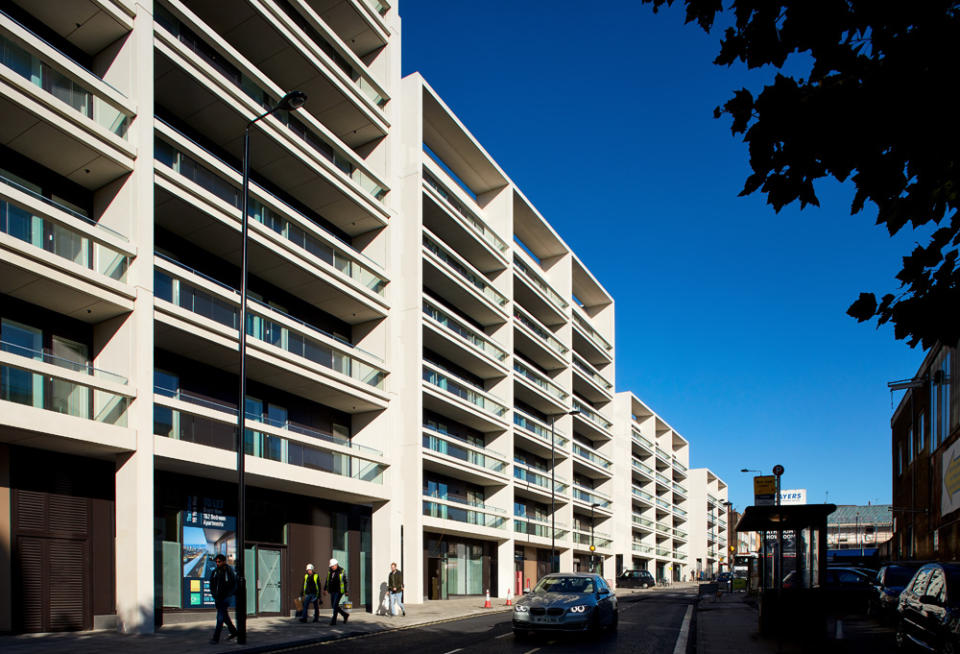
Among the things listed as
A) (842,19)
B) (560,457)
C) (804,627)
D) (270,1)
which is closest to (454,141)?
(270,1)

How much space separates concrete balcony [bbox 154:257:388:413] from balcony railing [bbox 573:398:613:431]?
32.5m

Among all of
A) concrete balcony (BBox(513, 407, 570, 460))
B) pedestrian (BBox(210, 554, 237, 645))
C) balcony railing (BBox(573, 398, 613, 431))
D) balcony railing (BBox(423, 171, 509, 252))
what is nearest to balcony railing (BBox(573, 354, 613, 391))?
balcony railing (BBox(573, 398, 613, 431))

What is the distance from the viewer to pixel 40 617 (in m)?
18.0

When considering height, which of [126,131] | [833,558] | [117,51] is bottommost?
[833,558]

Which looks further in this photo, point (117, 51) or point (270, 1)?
point (270, 1)

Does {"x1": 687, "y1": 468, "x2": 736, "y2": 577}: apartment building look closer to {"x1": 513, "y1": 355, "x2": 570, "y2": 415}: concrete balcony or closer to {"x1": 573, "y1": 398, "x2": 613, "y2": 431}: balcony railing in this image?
{"x1": 573, "y1": 398, "x2": 613, "y2": 431}: balcony railing

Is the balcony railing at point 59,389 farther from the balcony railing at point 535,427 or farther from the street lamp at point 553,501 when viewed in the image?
the balcony railing at point 535,427

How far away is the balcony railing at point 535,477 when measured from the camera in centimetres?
4766

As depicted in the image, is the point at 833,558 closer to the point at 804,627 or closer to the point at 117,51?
the point at 804,627

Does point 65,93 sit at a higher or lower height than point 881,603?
higher

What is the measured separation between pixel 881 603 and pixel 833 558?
23975mm

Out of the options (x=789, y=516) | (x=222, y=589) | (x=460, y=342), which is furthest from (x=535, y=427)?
(x=222, y=589)

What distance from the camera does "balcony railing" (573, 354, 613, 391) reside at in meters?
63.1

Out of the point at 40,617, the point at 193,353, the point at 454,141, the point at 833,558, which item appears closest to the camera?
the point at 40,617
